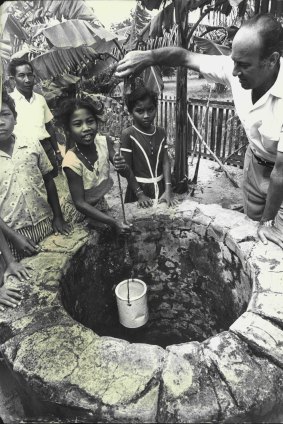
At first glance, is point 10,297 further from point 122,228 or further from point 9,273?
point 122,228

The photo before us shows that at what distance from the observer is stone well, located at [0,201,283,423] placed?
1269mm

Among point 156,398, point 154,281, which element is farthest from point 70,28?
point 156,398

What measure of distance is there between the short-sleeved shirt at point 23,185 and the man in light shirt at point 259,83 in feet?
2.51

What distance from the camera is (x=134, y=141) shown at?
306cm

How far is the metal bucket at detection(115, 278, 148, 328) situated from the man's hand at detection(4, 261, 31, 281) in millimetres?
588

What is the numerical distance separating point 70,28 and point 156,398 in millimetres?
3836

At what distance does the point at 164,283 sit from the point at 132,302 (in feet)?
2.14

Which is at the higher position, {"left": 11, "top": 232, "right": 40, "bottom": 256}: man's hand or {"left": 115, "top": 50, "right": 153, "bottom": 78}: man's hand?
{"left": 115, "top": 50, "right": 153, "bottom": 78}: man's hand

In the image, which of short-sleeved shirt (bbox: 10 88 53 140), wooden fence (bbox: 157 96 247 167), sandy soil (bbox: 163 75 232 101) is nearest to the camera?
short-sleeved shirt (bbox: 10 88 53 140)

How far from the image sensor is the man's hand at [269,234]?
1.98 meters

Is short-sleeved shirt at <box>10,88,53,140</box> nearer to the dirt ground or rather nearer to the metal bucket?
the metal bucket

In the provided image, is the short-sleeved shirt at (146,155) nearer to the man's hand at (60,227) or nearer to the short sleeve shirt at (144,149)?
the short sleeve shirt at (144,149)

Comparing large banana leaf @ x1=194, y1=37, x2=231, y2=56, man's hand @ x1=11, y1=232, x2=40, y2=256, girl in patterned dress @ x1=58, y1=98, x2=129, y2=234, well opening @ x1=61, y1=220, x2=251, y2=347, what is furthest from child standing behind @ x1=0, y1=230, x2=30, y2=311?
large banana leaf @ x1=194, y1=37, x2=231, y2=56

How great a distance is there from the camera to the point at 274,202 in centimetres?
192
